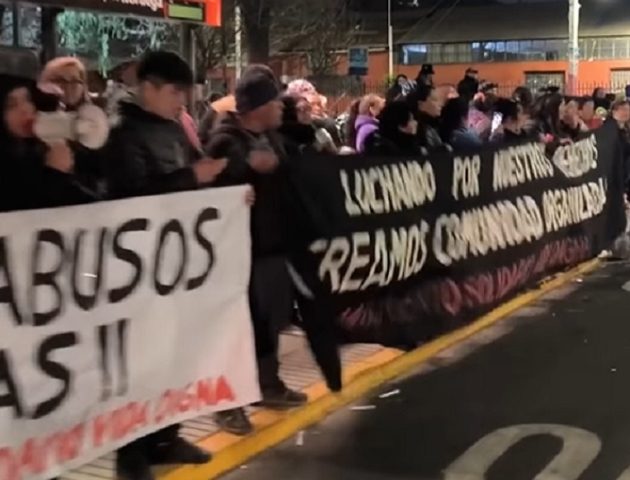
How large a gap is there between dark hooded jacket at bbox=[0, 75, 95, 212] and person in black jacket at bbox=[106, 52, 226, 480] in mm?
578

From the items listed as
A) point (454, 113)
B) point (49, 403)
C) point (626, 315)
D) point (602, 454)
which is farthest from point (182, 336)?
point (626, 315)

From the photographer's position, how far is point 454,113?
9328 millimetres

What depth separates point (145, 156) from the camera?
5.16m

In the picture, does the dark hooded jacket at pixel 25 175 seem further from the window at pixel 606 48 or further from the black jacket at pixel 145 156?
the window at pixel 606 48

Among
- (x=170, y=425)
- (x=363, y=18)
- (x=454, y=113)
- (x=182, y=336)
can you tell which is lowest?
(x=170, y=425)

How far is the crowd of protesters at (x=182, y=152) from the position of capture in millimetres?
4289

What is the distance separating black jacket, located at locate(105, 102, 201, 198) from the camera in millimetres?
4918

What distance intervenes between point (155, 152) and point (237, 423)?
1.71 metres

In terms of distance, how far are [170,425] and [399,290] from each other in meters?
2.60

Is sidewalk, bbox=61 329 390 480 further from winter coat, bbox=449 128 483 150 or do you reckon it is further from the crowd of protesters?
winter coat, bbox=449 128 483 150

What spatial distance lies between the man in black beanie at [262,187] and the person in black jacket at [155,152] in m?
0.38

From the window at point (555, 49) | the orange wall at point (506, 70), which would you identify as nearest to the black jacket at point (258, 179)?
the orange wall at point (506, 70)

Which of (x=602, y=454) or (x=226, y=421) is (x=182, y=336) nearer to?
(x=226, y=421)

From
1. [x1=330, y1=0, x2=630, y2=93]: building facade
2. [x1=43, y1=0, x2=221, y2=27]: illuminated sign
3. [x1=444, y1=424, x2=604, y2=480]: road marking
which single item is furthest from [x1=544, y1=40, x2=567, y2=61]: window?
[x1=444, y1=424, x2=604, y2=480]: road marking
